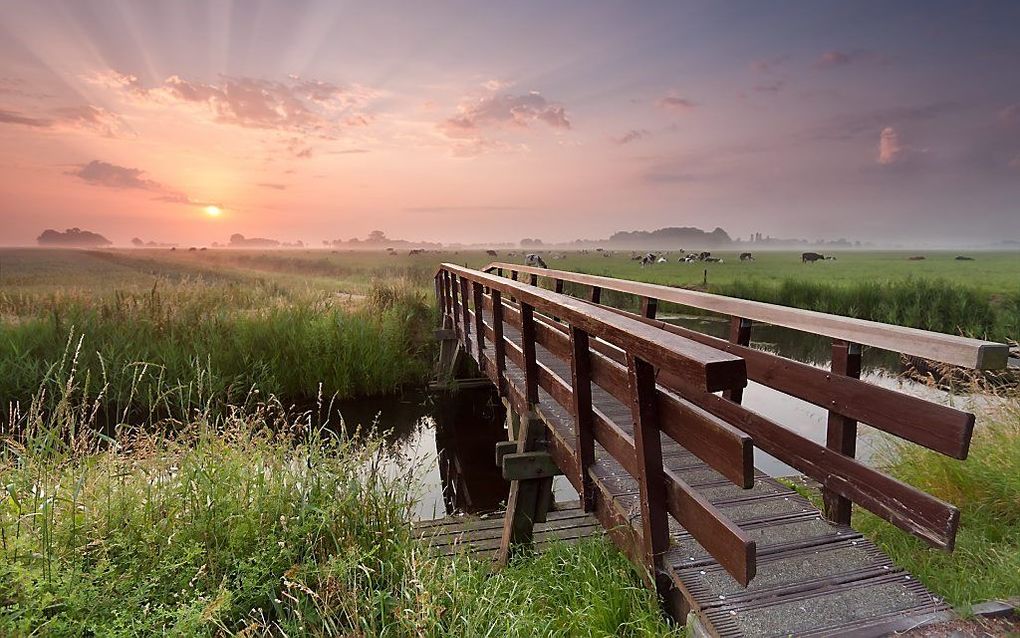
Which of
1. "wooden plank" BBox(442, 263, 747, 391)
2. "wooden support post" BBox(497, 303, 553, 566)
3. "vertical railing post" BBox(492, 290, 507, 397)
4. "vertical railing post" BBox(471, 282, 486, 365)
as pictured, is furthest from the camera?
"vertical railing post" BBox(471, 282, 486, 365)

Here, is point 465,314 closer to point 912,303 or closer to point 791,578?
point 791,578

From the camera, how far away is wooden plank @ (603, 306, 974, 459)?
243 cm

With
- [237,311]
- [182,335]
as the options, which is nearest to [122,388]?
[182,335]

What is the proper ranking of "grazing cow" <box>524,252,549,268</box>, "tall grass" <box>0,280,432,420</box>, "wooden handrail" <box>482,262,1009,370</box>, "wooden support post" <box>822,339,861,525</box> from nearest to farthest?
"wooden handrail" <box>482,262,1009,370</box> → "wooden support post" <box>822,339,861,525</box> → "tall grass" <box>0,280,432,420</box> → "grazing cow" <box>524,252,549,268</box>

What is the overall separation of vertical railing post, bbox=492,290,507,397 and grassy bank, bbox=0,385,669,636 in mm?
1959

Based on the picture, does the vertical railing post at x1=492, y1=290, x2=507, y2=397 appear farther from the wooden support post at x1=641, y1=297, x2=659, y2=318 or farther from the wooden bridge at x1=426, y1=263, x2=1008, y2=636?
the wooden support post at x1=641, y1=297, x2=659, y2=318

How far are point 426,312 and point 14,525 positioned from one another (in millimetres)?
10707

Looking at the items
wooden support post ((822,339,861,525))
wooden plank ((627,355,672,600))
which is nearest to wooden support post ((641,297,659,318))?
wooden support post ((822,339,861,525))

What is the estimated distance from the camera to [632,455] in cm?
301

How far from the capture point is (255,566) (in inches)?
129

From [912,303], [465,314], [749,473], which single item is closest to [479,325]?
[465,314]

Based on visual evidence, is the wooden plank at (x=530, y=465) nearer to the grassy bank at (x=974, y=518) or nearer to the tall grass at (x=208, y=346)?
the grassy bank at (x=974, y=518)

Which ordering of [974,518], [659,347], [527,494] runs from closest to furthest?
1. [659,347]
2. [974,518]
3. [527,494]

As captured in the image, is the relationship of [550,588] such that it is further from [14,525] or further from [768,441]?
[14,525]
